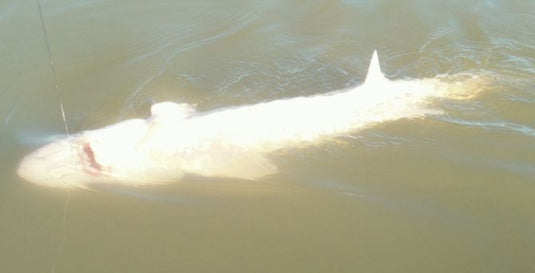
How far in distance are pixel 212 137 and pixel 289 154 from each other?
875 mm

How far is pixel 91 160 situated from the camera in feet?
18.3

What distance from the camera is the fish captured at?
549 centimetres

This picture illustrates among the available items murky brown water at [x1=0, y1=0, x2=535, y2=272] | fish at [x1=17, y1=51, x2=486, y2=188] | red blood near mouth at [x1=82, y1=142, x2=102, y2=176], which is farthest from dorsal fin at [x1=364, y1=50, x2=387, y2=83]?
red blood near mouth at [x1=82, y1=142, x2=102, y2=176]

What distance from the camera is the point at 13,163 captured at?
5.57 meters

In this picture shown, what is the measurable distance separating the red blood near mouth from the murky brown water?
0.97 feet

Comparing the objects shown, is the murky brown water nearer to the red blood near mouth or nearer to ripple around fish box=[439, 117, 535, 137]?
ripple around fish box=[439, 117, 535, 137]

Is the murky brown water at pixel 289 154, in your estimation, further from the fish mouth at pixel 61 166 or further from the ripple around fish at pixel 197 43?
the fish mouth at pixel 61 166

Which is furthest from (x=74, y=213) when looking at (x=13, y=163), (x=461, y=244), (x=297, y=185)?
(x=461, y=244)

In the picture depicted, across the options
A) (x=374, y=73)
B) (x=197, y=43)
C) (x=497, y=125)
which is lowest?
(x=497, y=125)

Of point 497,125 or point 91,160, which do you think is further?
point 497,125

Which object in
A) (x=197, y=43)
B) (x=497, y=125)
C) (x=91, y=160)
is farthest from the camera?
(x=197, y=43)

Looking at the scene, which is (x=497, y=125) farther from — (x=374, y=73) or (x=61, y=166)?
(x=61, y=166)

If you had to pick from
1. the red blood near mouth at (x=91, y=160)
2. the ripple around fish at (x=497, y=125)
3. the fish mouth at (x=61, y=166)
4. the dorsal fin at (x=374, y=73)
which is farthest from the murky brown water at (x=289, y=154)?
the dorsal fin at (x=374, y=73)

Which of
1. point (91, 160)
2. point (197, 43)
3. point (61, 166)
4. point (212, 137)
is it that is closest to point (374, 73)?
point (212, 137)
